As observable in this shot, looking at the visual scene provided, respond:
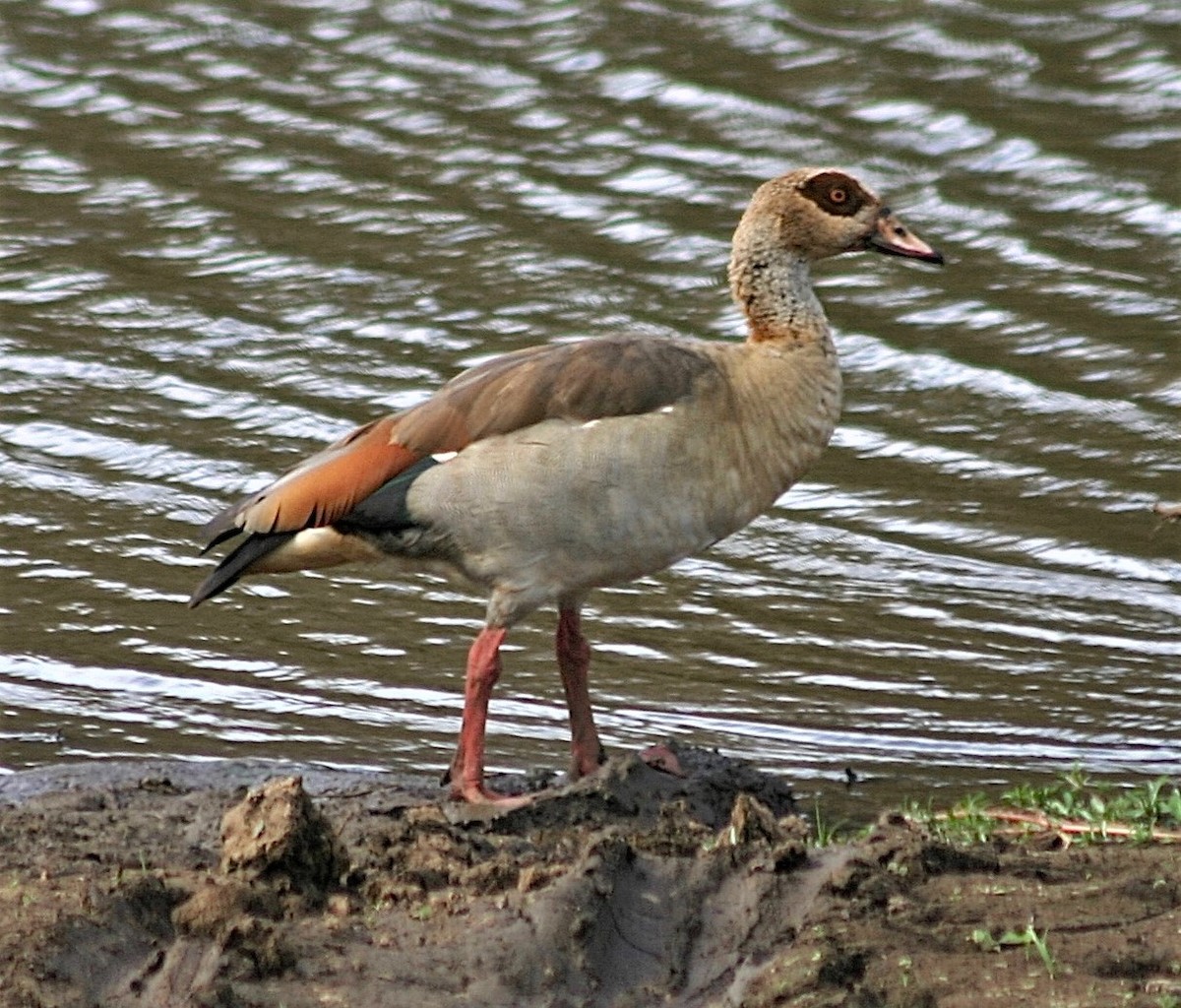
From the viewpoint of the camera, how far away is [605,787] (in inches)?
252

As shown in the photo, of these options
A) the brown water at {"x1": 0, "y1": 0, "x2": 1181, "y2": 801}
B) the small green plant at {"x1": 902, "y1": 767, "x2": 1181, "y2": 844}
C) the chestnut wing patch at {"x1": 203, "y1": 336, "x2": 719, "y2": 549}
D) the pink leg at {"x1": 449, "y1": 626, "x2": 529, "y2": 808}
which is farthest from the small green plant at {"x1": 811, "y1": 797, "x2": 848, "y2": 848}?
the chestnut wing patch at {"x1": 203, "y1": 336, "x2": 719, "y2": 549}

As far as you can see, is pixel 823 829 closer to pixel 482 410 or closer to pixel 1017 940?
pixel 482 410

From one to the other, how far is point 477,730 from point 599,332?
4.55 m

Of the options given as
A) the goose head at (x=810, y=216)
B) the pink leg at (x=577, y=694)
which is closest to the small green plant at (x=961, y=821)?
the pink leg at (x=577, y=694)

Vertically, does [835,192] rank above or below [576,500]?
above

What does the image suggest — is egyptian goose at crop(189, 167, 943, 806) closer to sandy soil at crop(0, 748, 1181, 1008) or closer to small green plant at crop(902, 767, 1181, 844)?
small green plant at crop(902, 767, 1181, 844)

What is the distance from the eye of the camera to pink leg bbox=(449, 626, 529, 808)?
6586 mm

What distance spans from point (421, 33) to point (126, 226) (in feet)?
10.0

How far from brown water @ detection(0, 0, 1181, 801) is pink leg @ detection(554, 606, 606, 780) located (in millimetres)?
689

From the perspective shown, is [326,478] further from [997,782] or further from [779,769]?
[997,782]

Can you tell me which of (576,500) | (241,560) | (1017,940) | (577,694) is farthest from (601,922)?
(241,560)

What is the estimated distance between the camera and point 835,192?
24.2ft

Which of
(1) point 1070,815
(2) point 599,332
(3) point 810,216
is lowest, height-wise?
(2) point 599,332

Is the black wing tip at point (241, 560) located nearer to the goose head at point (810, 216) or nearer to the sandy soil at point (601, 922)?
the sandy soil at point (601, 922)
